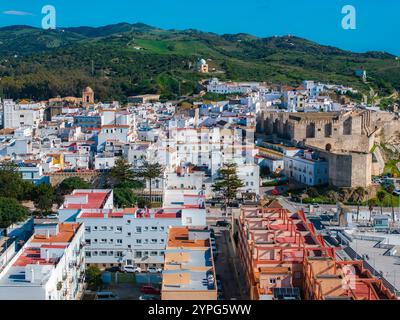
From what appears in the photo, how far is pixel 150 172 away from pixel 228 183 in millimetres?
2041

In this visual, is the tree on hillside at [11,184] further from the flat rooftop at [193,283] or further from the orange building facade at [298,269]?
the flat rooftop at [193,283]

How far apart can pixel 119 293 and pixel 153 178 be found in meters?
6.12

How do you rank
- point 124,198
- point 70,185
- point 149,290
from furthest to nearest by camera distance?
point 70,185 → point 124,198 → point 149,290

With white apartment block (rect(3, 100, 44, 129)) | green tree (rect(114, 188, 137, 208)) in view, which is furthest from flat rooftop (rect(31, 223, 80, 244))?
white apartment block (rect(3, 100, 44, 129))

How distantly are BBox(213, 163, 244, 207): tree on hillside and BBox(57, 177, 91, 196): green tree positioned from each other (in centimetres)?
348

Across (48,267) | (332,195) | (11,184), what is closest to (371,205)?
(332,195)

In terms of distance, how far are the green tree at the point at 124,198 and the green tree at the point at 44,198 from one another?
1626 mm

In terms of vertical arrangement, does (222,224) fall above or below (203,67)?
below

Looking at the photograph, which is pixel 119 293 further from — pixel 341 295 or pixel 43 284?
pixel 341 295

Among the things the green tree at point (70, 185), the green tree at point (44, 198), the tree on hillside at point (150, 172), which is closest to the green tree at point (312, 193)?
the tree on hillside at point (150, 172)

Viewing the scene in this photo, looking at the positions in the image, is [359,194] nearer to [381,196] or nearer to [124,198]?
[381,196]

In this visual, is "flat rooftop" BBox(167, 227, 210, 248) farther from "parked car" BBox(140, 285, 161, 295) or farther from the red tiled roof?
the red tiled roof

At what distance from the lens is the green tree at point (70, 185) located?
16062 mm

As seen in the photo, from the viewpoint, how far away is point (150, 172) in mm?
16250
